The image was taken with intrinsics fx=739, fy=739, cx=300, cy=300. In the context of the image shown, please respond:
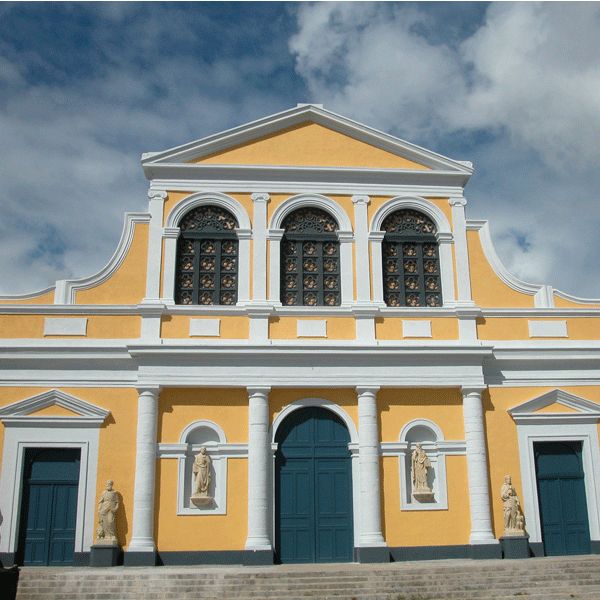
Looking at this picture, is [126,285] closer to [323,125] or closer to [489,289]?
[323,125]

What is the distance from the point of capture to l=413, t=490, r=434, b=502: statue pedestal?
1480 centimetres

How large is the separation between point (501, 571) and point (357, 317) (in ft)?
18.5

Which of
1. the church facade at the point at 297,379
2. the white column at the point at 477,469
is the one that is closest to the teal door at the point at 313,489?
the church facade at the point at 297,379

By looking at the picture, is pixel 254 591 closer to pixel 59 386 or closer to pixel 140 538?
pixel 140 538

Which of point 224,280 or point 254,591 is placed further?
point 224,280

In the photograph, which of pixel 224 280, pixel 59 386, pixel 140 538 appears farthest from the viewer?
pixel 224 280

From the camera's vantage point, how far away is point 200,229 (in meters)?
16.2

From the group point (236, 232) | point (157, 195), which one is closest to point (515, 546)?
point (236, 232)

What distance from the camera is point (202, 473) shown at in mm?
14555

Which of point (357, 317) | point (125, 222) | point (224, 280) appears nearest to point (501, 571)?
point (357, 317)

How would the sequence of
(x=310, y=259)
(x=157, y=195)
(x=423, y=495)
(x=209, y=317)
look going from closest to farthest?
(x=423, y=495) < (x=209, y=317) < (x=157, y=195) < (x=310, y=259)

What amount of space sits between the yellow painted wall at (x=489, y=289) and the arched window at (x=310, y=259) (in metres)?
3.05

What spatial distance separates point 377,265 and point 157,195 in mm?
5053

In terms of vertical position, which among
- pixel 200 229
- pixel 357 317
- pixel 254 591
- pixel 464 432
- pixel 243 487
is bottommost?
pixel 254 591
